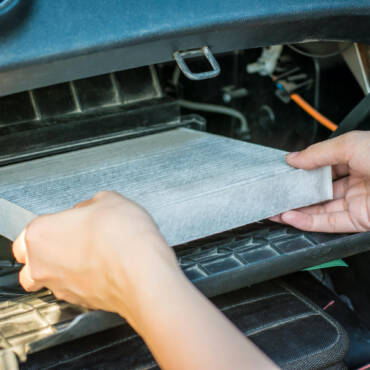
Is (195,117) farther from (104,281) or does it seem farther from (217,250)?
(104,281)

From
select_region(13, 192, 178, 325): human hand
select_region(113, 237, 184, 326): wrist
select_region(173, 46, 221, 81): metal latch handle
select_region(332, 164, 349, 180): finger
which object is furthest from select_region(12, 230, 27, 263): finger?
select_region(332, 164, 349, 180): finger

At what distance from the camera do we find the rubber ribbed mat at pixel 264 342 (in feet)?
2.15

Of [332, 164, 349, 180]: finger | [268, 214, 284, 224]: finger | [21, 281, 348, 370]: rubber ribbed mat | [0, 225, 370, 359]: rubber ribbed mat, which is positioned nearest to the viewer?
[0, 225, 370, 359]: rubber ribbed mat

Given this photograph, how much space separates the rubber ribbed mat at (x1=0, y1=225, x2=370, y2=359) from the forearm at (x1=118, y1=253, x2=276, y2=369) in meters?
0.13

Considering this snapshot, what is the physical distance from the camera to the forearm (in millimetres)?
431

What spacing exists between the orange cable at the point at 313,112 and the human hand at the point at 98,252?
76cm

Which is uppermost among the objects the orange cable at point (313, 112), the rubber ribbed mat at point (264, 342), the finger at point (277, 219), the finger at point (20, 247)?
the finger at point (20, 247)

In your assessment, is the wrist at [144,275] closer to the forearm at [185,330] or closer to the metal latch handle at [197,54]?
the forearm at [185,330]

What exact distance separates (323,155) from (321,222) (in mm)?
105

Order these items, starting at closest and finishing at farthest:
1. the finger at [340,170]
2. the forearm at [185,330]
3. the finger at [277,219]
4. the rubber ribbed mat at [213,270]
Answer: the forearm at [185,330] < the rubber ribbed mat at [213,270] < the finger at [277,219] < the finger at [340,170]

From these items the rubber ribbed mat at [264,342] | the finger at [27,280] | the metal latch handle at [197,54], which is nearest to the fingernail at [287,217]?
the rubber ribbed mat at [264,342]

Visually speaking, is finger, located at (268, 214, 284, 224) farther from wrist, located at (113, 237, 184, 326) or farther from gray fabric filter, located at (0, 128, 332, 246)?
wrist, located at (113, 237, 184, 326)

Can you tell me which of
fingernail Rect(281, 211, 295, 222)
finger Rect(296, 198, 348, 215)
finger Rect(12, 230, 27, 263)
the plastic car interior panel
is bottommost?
finger Rect(296, 198, 348, 215)

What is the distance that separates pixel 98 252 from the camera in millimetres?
489
